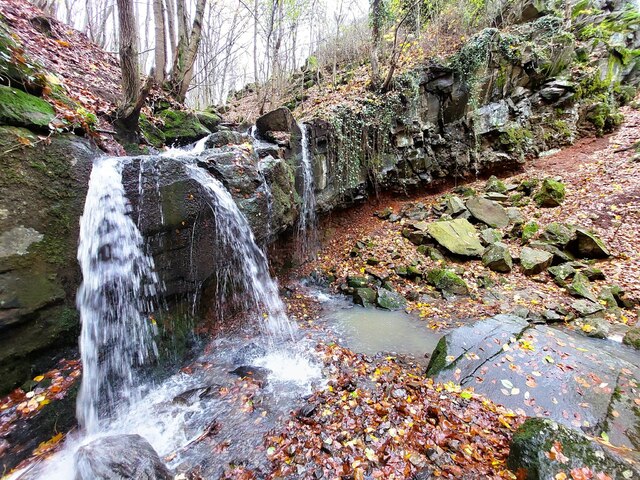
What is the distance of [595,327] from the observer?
203 inches

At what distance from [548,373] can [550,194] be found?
305 inches

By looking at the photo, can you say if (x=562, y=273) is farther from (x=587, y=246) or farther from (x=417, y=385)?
(x=417, y=385)

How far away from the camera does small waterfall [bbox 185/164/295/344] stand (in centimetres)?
543

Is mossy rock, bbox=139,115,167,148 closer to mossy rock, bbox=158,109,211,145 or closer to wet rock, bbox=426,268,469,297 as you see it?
mossy rock, bbox=158,109,211,145

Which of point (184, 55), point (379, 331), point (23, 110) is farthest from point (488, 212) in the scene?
point (184, 55)

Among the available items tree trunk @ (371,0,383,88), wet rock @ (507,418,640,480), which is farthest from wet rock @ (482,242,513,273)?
tree trunk @ (371,0,383,88)

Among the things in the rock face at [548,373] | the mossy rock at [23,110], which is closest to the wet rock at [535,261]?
the rock face at [548,373]

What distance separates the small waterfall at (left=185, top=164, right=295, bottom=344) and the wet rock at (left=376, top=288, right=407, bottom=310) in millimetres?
2342

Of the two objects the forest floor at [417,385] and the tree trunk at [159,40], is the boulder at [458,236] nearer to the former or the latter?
the forest floor at [417,385]

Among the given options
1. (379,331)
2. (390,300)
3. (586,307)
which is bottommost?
(379,331)

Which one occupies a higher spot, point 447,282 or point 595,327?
point 447,282

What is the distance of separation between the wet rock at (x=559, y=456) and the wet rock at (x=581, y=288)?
181 inches

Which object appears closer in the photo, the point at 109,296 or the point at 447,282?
the point at 109,296

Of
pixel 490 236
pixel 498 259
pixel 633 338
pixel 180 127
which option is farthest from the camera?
pixel 180 127
